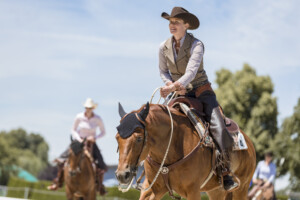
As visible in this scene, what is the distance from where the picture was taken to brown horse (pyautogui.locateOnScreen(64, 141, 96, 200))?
48.9 ft

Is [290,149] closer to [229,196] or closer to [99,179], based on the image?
[99,179]

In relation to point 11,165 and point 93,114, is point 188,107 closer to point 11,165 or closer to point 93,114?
point 93,114

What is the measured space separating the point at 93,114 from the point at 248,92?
3618 cm

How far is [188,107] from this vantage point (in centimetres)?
703

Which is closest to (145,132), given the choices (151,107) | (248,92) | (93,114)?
(151,107)

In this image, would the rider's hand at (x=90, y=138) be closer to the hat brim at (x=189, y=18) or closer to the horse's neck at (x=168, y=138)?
the hat brim at (x=189, y=18)

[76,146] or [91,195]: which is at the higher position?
[76,146]

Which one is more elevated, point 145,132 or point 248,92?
point 248,92

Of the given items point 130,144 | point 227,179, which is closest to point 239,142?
point 227,179

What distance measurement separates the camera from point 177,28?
696 centimetres

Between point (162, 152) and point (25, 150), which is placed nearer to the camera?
point (162, 152)

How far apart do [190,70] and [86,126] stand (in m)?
8.72

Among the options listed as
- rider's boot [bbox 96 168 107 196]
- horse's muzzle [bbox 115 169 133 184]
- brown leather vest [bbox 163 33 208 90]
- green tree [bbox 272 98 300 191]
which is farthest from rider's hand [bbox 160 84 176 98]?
green tree [bbox 272 98 300 191]

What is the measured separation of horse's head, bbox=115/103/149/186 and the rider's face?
5.09 ft
